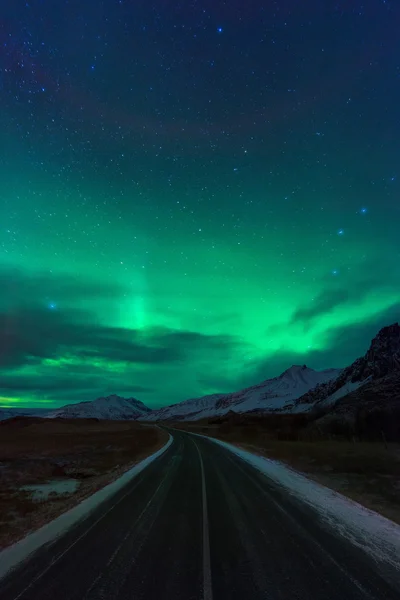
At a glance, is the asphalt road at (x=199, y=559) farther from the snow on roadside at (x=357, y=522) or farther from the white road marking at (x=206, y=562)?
the snow on roadside at (x=357, y=522)

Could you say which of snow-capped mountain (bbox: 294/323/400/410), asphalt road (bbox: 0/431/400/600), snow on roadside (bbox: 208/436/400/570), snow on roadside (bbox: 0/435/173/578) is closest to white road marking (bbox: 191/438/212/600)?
asphalt road (bbox: 0/431/400/600)

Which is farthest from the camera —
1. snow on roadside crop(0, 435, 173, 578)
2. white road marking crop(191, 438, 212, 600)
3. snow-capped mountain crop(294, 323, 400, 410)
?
snow-capped mountain crop(294, 323, 400, 410)

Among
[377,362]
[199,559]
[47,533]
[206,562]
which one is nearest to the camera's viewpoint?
[206,562]

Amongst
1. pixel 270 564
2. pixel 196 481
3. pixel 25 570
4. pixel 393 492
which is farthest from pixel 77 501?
pixel 393 492

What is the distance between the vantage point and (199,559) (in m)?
6.54

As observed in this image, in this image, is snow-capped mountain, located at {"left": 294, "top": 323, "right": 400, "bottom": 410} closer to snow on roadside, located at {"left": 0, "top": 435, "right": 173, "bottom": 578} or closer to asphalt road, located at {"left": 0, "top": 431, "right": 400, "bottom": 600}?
snow on roadside, located at {"left": 0, "top": 435, "right": 173, "bottom": 578}

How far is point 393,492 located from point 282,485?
475cm

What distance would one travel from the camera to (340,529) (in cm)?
855

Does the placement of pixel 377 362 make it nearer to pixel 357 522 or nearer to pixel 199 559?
pixel 357 522

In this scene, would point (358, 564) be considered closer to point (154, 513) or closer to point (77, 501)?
point (154, 513)

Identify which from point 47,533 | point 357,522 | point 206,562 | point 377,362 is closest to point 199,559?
point 206,562

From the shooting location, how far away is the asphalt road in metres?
5.27

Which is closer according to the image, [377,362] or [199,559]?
[199,559]

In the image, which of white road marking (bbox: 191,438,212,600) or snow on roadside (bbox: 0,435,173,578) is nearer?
white road marking (bbox: 191,438,212,600)
